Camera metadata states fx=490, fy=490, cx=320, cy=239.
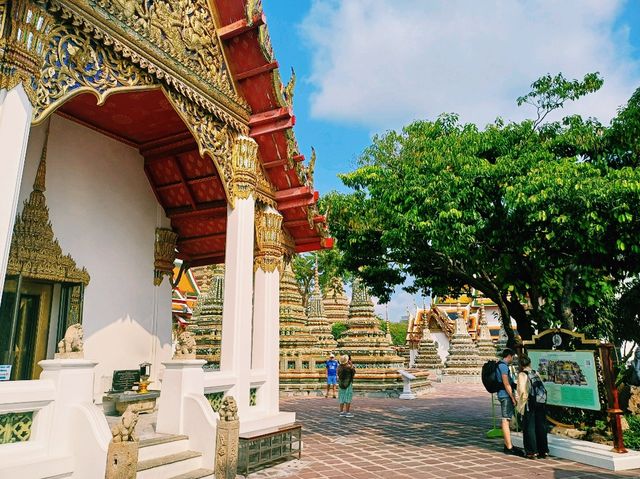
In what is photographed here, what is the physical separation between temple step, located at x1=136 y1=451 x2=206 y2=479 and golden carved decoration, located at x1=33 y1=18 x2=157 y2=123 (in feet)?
12.1

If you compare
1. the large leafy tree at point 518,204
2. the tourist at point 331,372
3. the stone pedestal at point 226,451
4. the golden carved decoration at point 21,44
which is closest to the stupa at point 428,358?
the tourist at point 331,372

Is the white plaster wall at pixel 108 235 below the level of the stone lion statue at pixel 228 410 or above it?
above

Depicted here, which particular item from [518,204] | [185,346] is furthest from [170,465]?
[518,204]

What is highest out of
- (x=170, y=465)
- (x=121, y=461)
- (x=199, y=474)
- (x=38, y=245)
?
(x=38, y=245)

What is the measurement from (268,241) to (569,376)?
5.58 meters

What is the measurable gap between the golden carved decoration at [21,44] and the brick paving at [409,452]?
5145 mm

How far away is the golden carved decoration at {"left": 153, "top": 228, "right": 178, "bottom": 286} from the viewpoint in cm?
941

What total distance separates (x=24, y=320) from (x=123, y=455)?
384 centimetres

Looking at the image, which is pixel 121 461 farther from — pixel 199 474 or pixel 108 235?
pixel 108 235

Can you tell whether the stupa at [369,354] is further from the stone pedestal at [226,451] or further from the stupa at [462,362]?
the stone pedestal at [226,451]

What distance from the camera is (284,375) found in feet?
66.1

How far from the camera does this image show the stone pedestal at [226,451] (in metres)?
5.82

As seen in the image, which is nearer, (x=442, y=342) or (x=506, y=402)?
(x=506, y=402)

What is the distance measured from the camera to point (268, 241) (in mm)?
8641
